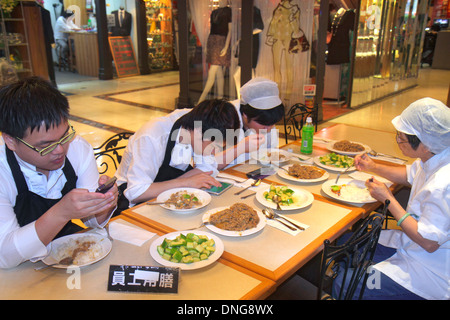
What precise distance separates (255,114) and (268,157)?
0.97 ft

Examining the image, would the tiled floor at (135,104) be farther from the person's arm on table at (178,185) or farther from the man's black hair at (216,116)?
the man's black hair at (216,116)

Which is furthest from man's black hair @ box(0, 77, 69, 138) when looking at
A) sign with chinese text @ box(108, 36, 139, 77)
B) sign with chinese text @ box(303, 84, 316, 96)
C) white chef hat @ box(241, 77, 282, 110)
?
sign with chinese text @ box(108, 36, 139, 77)

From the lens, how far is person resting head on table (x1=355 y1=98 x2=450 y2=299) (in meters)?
1.50

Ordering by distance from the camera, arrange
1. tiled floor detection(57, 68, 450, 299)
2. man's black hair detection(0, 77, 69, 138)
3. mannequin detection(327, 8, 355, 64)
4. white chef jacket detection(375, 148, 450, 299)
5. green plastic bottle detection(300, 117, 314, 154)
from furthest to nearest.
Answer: mannequin detection(327, 8, 355, 64) → tiled floor detection(57, 68, 450, 299) → green plastic bottle detection(300, 117, 314, 154) → white chef jacket detection(375, 148, 450, 299) → man's black hair detection(0, 77, 69, 138)

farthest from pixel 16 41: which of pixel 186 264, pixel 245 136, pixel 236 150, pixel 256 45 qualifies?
pixel 186 264

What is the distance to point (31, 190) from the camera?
1585mm

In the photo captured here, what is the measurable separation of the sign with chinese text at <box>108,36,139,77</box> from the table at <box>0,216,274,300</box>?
929cm

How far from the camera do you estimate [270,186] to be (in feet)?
6.56

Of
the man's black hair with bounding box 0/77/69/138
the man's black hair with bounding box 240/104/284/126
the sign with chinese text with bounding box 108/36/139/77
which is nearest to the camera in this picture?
the man's black hair with bounding box 0/77/69/138

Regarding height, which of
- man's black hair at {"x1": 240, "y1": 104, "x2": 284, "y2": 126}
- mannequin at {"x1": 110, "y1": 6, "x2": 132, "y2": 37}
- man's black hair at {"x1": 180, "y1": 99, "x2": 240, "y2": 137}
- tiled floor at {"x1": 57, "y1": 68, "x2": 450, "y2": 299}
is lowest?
tiled floor at {"x1": 57, "y1": 68, "x2": 450, "y2": 299}

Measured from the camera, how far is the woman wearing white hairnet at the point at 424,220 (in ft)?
4.94

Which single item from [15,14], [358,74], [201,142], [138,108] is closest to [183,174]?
[201,142]

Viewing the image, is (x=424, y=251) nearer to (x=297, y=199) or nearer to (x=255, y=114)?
(x=297, y=199)

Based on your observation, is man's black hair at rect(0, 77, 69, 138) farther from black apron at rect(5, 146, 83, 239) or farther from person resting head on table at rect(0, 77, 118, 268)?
black apron at rect(5, 146, 83, 239)
